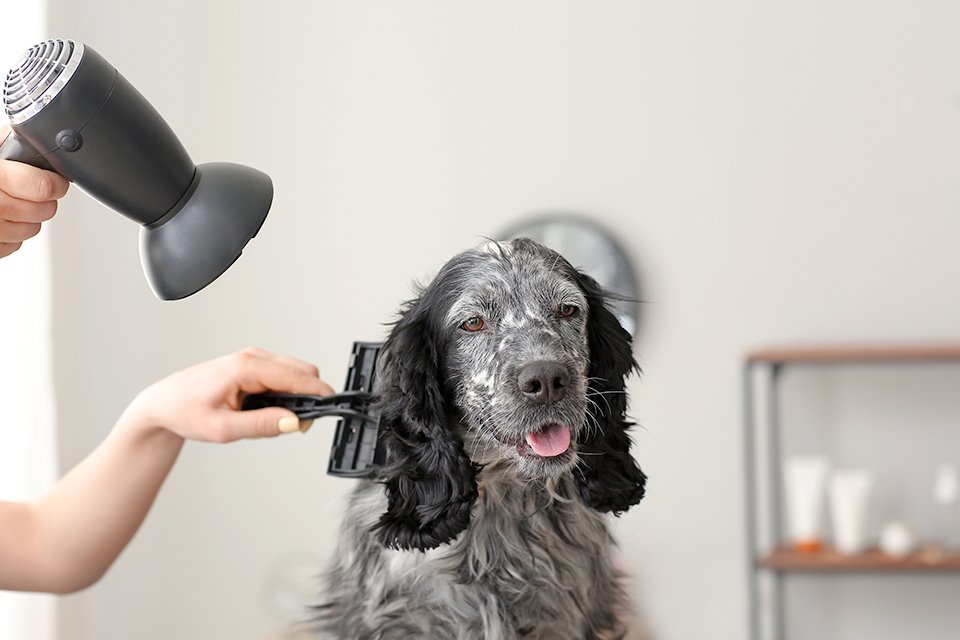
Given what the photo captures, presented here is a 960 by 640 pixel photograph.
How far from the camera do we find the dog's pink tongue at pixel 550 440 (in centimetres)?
119

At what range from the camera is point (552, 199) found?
4965mm

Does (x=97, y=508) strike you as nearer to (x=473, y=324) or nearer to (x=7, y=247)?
(x=7, y=247)

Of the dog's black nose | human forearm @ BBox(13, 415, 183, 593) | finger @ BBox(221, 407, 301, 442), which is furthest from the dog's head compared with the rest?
human forearm @ BBox(13, 415, 183, 593)

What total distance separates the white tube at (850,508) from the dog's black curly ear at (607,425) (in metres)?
3.35

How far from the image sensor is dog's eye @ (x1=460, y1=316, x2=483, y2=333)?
1271mm

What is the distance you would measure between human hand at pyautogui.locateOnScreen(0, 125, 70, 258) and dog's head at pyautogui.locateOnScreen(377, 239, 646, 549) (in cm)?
42

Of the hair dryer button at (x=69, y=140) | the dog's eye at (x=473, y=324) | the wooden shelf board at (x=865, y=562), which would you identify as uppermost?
the hair dryer button at (x=69, y=140)

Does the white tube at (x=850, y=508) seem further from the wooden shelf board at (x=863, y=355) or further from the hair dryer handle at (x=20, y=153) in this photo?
the hair dryer handle at (x=20, y=153)

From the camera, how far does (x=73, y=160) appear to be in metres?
0.97

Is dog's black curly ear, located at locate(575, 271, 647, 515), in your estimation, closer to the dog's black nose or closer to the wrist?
the dog's black nose

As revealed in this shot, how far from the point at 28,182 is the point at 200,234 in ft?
0.56

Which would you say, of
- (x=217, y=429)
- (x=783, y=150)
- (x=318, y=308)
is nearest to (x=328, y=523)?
(x=318, y=308)

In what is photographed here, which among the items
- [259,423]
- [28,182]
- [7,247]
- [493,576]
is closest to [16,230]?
[7,247]

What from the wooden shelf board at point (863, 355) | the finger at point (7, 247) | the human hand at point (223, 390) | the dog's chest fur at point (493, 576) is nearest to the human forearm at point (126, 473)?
the human hand at point (223, 390)
